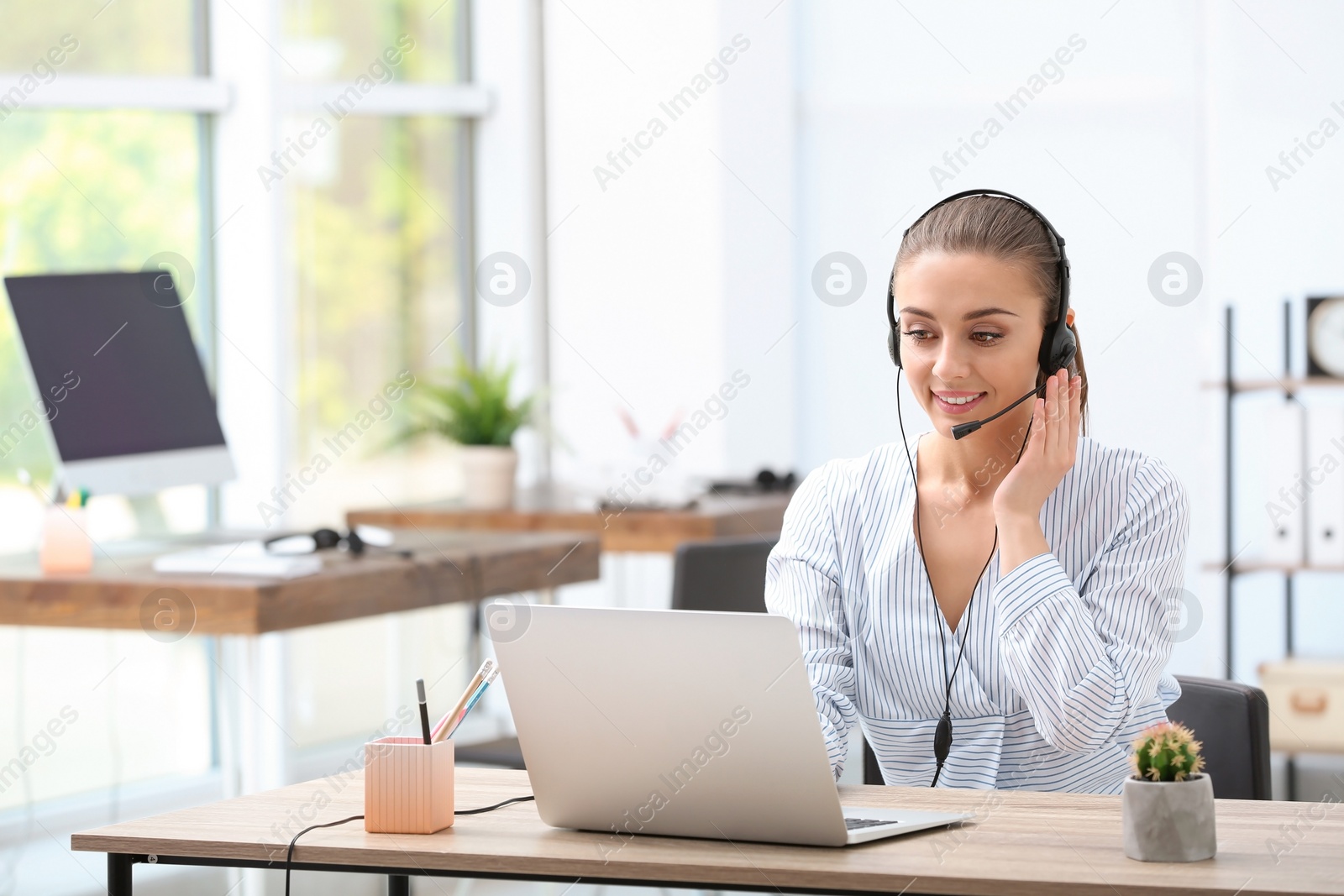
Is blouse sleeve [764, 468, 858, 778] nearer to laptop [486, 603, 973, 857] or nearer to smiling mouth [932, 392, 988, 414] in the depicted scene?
smiling mouth [932, 392, 988, 414]

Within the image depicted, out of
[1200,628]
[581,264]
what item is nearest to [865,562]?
[1200,628]

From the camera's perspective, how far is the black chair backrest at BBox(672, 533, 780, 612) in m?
2.74

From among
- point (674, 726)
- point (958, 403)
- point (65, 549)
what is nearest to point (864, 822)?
point (674, 726)

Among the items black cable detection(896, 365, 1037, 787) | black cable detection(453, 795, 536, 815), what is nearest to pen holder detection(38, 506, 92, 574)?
black cable detection(453, 795, 536, 815)

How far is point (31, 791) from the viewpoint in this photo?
378cm

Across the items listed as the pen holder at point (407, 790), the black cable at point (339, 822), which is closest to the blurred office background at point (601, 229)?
the black cable at point (339, 822)

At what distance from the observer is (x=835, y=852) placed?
49.7 inches

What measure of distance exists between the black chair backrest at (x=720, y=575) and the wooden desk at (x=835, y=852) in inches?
51.0

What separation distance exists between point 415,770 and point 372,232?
11.9 ft

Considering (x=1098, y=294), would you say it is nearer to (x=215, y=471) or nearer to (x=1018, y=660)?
(x=215, y=471)

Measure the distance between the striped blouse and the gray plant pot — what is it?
0.99 ft

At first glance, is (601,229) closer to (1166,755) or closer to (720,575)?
(720,575)

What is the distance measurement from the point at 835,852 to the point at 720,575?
5.01 ft

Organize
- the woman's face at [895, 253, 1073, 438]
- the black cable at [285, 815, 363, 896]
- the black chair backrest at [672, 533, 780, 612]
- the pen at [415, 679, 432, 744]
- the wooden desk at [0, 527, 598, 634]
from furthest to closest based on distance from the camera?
the black chair backrest at [672, 533, 780, 612] < the wooden desk at [0, 527, 598, 634] < the woman's face at [895, 253, 1073, 438] < the pen at [415, 679, 432, 744] < the black cable at [285, 815, 363, 896]
